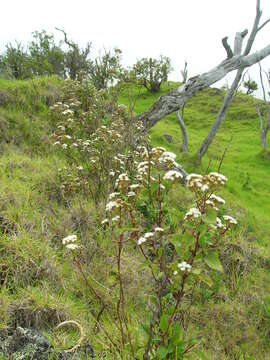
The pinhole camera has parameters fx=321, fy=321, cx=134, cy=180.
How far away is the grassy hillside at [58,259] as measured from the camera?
10.6ft

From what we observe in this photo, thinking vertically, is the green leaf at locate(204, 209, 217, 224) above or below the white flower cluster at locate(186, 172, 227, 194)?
below

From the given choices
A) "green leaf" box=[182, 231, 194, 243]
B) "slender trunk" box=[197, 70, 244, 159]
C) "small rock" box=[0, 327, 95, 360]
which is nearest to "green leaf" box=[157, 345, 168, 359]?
"small rock" box=[0, 327, 95, 360]

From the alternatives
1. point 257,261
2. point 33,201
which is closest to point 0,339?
point 33,201

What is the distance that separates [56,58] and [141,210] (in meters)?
20.7

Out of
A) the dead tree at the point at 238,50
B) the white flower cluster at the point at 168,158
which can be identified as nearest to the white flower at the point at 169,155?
the white flower cluster at the point at 168,158

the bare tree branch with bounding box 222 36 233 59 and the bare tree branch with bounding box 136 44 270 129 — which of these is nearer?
the bare tree branch with bounding box 136 44 270 129

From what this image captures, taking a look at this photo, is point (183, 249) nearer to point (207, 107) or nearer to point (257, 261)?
point (257, 261)

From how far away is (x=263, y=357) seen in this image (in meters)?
4.11

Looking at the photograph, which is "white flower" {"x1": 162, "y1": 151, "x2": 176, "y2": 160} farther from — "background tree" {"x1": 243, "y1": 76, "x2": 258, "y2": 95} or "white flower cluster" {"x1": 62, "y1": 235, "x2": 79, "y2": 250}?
"background tree" {"x1": 243, "y1": 76, "x2": 258, "y2": 95}

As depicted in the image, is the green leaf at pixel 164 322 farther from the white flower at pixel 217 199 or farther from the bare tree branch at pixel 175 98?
the bare tree branch at pixel 175 98

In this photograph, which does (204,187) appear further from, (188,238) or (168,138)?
(168,138)

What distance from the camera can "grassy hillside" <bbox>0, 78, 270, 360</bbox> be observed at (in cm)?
322

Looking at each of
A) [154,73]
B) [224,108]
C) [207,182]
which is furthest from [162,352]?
[154,73]

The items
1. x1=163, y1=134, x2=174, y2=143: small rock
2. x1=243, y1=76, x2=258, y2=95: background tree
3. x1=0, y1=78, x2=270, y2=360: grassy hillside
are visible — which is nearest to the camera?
x1=0, y1=78, x2=270, y2=360: grassy hillside
